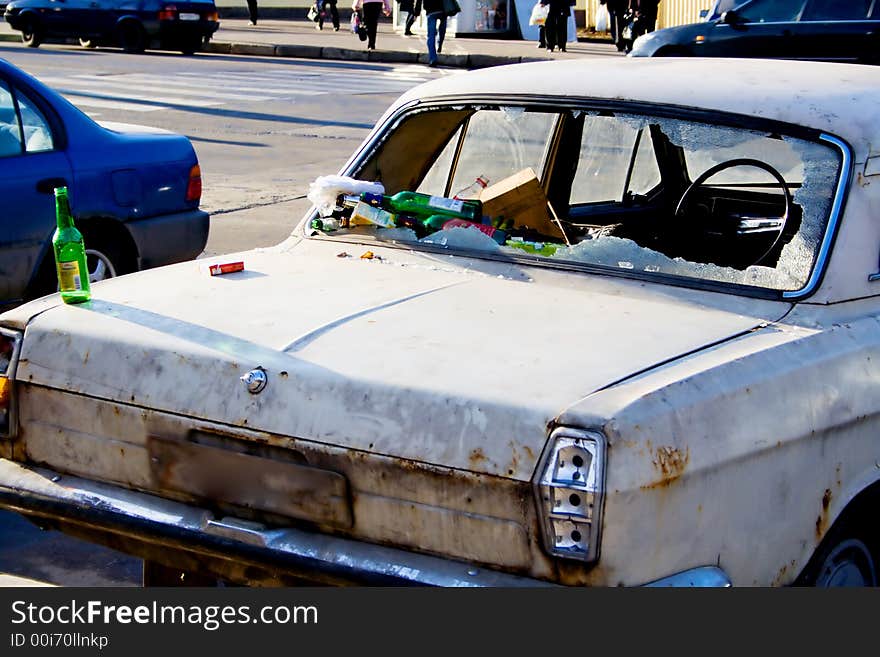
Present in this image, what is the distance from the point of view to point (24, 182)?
22.9 ft

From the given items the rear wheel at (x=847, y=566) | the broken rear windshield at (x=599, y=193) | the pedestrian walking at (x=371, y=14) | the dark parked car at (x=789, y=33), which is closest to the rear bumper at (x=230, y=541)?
the rear wheel at (x=847, y=566)

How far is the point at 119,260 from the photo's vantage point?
24.7 ft

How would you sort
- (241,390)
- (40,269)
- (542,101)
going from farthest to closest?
(40,269) < (542,101) < (241,390)

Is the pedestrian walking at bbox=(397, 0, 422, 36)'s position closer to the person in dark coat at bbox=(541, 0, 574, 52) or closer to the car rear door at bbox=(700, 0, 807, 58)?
the person in dark coat at bbox=(541, 0, 574, 52)

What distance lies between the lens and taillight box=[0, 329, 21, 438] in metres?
3.62

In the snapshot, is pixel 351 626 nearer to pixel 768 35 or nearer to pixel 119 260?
pixel 119 260

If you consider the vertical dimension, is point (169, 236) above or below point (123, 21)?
below

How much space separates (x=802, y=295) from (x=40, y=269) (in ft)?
14.9

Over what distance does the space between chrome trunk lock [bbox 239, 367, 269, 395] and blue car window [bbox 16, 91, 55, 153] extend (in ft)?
14.4

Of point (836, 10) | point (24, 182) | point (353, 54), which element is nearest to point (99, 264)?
point (24, 182)

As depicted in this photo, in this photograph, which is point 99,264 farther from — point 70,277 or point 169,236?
point 70,277

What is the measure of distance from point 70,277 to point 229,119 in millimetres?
13056

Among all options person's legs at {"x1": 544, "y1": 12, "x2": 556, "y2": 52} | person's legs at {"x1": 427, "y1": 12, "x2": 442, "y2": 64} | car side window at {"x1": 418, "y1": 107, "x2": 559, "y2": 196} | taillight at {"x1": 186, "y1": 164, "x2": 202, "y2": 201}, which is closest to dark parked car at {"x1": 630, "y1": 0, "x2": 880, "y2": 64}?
person's legs at {"x1": 427, "y1": 12, "x2": 442, "y2": 64}

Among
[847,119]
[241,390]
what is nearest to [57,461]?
[241,390]
